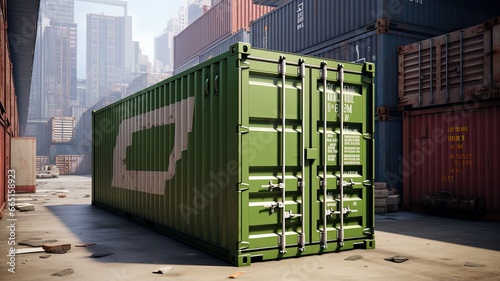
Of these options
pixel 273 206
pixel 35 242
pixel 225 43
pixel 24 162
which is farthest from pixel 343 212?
pixel 225 43

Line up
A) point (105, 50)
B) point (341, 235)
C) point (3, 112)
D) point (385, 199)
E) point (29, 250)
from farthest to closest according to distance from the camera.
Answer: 1. point (105, 50)
2. point (385, 199)
3. point (3, 112)
4. point (29, 250)
5. point (341, 235)

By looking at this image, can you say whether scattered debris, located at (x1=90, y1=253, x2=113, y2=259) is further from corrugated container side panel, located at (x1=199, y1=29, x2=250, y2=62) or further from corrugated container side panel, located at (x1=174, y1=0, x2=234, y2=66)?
corrugated container side panel, located at (x1=174, y1=0, x2=234, y2=66)

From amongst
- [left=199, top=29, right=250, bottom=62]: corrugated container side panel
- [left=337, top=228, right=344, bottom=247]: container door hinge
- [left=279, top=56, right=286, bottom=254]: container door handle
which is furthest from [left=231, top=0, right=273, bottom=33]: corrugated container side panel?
[left=337, top=228, right=344, bottom=247]: container door hinge

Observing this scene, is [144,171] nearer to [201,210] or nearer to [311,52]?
[201,210]

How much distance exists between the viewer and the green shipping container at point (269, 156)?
6215 mm

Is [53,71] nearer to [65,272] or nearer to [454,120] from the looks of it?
[454,120]

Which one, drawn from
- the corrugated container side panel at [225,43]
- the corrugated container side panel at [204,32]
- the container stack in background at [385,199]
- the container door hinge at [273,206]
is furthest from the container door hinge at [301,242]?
the corrugated container side panel at [204,32]

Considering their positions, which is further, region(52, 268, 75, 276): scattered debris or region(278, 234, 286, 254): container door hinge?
region(278, 234, 286, 254): container door hinge

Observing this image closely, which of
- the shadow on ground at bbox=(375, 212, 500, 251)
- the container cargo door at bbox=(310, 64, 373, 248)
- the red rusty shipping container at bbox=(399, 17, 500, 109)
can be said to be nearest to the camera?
the container cargo door at bbox=(310, 64, 373, 248)

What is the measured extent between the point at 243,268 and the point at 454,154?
8.49 m

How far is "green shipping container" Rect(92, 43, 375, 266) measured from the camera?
621cm

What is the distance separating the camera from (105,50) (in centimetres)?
17350

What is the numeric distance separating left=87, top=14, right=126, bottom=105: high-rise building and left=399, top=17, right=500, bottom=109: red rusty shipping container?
157 metres

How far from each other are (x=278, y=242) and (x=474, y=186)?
762 cm
